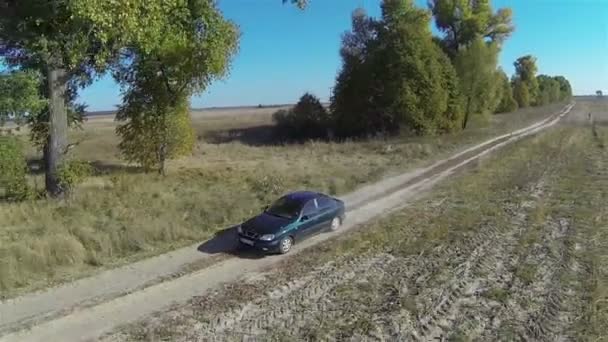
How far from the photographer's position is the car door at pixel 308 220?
46.0ft

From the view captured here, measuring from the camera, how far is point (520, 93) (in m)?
112

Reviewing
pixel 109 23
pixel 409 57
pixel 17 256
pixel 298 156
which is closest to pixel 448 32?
pixel 409 57

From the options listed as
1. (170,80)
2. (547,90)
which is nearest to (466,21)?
(170,80)

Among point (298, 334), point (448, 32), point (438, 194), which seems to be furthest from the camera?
point (448, 32)

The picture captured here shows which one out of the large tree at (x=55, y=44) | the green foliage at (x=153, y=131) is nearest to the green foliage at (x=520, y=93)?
the green foliage at (x=153, y=131)

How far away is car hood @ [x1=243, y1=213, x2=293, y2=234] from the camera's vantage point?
43.2ft

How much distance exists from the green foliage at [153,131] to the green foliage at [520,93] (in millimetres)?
99824

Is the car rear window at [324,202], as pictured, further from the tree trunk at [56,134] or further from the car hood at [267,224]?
the tree trunk at [56,134]

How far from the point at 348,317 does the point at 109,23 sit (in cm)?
966

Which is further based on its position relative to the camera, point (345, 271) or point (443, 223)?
point (443, 223)

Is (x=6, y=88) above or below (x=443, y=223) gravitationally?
above

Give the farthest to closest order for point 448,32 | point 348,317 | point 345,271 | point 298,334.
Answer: point 448,32
point 345,271
point 348,317
point 298,334

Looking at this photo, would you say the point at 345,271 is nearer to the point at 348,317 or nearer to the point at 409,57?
the point at 348,317

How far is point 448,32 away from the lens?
190 feet
